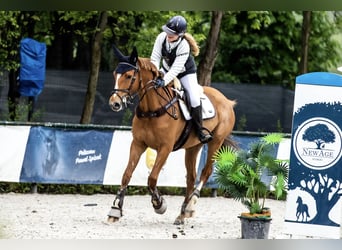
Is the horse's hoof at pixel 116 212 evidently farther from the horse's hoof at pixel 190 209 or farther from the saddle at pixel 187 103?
the saddle at pixel 187 103

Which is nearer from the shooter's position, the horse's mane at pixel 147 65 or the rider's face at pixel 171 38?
the horse's mane at pixel 147 65

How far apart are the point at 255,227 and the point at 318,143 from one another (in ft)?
3.85

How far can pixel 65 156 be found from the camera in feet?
45.0

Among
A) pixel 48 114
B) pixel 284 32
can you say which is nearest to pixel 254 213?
pixel 48 114

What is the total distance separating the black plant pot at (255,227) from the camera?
993 cm

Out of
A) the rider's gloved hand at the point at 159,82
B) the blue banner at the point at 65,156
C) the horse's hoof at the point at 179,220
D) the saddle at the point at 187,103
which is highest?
the rider's gloved hand at the point at 159,82

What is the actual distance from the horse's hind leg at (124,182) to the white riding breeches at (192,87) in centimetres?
83

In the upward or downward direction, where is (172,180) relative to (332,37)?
downward

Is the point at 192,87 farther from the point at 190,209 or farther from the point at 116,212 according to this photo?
the point at 116,212

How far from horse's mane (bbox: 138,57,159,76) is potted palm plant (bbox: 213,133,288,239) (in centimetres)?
130

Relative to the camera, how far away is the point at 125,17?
17.9 meters

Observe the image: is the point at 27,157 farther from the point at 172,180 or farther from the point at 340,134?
the point at 340,134

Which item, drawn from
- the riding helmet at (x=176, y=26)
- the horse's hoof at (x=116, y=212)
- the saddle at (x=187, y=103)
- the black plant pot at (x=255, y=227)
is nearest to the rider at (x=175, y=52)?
the riding helmet at (x=176, y=26)

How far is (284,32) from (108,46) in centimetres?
408
